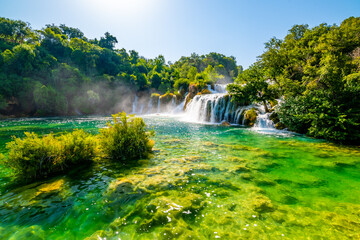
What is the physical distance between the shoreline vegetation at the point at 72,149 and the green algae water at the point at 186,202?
0.50 meters

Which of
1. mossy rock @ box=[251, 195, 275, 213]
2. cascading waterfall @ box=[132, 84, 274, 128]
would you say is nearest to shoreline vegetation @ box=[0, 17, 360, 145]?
cascading waterfall @ box=[132, 84, 274, 128]

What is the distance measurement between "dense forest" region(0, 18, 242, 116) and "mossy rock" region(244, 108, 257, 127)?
19.1m

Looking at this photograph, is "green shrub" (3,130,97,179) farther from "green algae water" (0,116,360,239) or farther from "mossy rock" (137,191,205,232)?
"mossy rock" (137,191,205,232)

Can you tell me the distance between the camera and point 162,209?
3512mm

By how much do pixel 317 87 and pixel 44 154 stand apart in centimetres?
1782

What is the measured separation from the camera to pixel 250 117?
776 inches

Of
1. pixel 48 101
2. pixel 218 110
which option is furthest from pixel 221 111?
pixel 48 101

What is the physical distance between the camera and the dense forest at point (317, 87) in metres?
10.3

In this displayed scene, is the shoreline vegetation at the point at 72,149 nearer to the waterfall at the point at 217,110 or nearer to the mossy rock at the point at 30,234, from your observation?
the mossy rock at the point at 30,234

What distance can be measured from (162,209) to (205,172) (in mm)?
2668

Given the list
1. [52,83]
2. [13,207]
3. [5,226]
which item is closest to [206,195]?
[5,226]

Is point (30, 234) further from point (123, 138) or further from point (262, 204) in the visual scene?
point (262, 204)

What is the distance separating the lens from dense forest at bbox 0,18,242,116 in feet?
114

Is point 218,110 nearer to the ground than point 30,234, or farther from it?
farther from it
